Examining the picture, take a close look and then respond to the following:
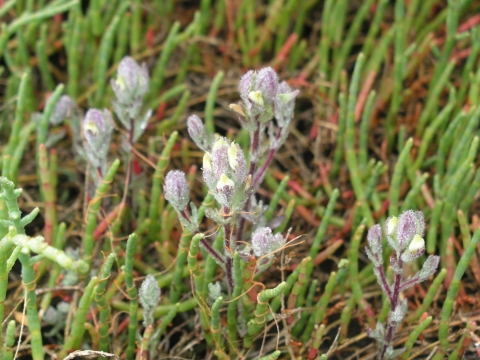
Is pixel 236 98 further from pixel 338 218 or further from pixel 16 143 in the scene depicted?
pixel 16 143

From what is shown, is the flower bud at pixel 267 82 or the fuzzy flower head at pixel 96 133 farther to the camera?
the fuzzy flower head at pixel 96 133

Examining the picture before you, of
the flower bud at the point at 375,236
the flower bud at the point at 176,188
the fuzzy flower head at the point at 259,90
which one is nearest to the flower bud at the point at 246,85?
the fuzzy flower head at the point at 259,90

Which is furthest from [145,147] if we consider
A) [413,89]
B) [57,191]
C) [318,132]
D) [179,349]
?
[413,89]

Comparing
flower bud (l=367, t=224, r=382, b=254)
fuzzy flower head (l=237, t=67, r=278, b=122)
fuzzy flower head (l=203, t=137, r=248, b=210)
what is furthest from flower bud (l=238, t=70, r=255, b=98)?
flower bud (l=367, t=224, r=382, b=254)

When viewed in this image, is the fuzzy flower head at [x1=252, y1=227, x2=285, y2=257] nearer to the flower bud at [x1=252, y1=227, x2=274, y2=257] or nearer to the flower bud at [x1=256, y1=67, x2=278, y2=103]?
the flower bud at [x1=252, y1=227, x2=274, y2=257]

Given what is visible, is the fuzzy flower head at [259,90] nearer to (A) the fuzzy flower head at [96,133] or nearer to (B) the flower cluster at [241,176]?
(B) the flower cluster at [241,176]

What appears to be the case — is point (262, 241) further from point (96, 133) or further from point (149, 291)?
point (96, 133)
